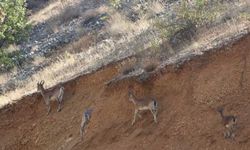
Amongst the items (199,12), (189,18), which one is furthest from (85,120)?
(199,12)

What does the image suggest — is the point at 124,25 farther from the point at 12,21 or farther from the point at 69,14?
the point at 69,14

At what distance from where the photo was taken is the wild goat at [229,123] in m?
12.1

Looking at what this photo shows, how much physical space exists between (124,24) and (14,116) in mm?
8477

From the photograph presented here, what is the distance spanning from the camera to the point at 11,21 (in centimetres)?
2448

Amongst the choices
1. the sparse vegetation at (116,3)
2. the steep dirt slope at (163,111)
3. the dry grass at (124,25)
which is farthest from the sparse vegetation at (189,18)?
the sparse vegetation at (116,3)

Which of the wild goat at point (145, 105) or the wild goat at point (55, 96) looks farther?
the wild goat at point (55, 96)

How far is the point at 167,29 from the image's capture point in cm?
1712

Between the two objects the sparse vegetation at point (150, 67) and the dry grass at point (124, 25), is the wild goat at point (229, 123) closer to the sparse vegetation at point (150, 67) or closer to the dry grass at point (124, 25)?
the sparse vegetation at point (150, 67)

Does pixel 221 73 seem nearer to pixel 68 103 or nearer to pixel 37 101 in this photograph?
pixel 68 103

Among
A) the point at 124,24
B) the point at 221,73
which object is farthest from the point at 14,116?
the point at 124,24

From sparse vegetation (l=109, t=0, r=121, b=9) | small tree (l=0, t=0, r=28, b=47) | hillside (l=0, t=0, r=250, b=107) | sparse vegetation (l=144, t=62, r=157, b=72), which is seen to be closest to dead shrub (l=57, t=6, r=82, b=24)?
hillside (l=0, t=0, r=250, b=107)

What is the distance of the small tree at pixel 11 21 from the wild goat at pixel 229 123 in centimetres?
1402

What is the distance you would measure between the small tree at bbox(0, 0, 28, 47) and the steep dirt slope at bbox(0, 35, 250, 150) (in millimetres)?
8830

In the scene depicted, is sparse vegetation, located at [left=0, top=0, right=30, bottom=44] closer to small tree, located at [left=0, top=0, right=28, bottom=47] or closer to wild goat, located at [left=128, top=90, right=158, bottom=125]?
small tree, located at [left=0, top=0, right=28, bottom=47]
